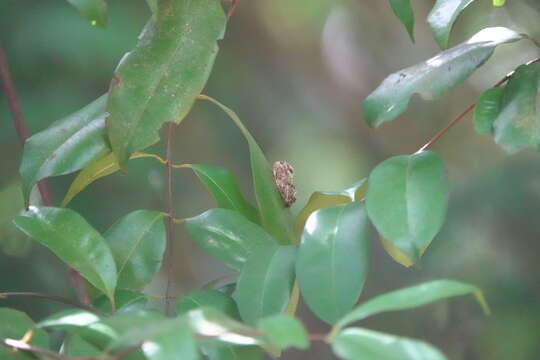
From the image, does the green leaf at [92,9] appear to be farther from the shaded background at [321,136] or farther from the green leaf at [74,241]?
the shaded background at [321,136]

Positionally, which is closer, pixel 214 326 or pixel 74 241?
pixel 214 326

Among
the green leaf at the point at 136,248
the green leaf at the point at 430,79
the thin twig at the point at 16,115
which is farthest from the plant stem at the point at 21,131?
the green leaf at the point at 430,79

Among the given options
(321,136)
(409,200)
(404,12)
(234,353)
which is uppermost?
(404,12)

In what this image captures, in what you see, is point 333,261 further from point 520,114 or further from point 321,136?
point 321,136

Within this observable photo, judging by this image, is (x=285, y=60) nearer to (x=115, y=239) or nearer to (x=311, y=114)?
(x=311, y=114)

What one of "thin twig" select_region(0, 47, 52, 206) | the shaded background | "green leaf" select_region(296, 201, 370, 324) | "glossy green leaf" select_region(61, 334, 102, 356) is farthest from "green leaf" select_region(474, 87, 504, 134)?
the shaded background

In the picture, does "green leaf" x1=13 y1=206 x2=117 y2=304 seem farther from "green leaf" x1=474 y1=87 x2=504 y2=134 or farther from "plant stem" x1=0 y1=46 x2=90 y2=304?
"green leaf" x1=474 y1=87 x2=504 y2=134

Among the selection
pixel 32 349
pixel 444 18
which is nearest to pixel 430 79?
pixel 444 18

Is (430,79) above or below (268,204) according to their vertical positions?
above
